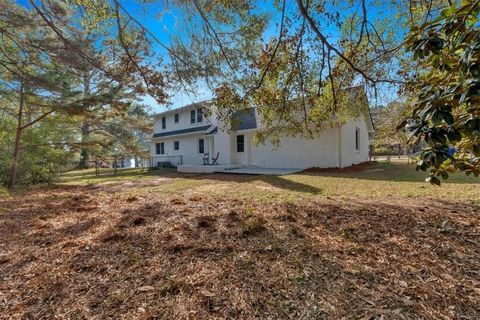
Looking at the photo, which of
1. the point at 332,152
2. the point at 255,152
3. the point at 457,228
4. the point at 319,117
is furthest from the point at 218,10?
the point at 255,152

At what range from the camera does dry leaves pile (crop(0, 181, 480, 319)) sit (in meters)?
1.94

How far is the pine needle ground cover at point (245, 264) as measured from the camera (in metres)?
1.94

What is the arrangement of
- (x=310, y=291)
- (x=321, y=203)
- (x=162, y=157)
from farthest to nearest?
(x=162, y=157) < (x=321, y=203) < (x=310, y=291)

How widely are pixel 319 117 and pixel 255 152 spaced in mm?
10097

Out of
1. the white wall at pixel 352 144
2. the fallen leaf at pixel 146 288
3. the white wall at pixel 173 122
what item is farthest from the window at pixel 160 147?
the fallen leaf at pixel 146 288

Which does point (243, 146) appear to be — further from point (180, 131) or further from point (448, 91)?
point (448, 91)

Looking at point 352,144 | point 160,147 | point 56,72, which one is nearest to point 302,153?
point 352,144

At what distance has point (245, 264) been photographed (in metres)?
2.60

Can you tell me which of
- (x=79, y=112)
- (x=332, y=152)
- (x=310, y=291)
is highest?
(x=79, y=112)

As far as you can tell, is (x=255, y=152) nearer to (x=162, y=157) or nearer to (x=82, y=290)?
(x=162, y=157)

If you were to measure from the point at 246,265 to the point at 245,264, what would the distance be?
0.02 m

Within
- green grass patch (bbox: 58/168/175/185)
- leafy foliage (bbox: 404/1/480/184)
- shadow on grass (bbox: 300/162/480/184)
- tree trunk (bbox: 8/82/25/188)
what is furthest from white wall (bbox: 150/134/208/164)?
leafy foliage (bbox: 404/1/480/184)

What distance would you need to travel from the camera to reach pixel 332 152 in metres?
13.7

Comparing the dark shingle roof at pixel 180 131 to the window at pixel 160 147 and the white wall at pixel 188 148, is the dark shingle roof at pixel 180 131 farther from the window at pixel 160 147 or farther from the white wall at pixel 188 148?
the window at pixel 160 147
